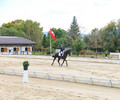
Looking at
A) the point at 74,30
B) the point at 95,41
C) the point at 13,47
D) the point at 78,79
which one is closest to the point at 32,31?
the point at 74,30

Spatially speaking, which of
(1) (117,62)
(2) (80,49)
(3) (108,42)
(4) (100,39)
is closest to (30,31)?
(4) (100,39)

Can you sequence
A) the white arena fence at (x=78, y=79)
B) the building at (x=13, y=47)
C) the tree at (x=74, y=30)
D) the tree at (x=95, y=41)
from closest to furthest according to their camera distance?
the white arena fence at (x=78, y=79), the building at (x=13, y=47), the tree at (x=95, y=41), the tree at (x=74, y=30)

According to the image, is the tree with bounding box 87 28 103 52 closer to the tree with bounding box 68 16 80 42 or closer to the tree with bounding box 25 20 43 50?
the tree with bounding box 68 16 80 42

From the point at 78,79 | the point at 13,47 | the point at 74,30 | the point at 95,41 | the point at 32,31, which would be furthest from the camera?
the point at 32,31

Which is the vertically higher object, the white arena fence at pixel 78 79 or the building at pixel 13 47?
the building at pixel 13 47

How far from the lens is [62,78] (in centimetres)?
1178

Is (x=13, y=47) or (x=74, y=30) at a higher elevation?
(x=74, y=30)

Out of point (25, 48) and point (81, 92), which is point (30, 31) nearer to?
point (25, 48)

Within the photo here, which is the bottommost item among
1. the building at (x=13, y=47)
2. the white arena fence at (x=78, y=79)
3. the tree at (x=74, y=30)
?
the white arena fence at (x=78, y=79)

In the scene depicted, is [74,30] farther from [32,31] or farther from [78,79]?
[78,79]

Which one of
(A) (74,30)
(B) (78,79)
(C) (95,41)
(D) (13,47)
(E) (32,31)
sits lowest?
(B) (78,79)

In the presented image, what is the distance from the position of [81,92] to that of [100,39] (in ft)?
132

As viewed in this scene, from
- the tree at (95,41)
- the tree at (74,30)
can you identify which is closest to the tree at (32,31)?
the tree at (74,30)

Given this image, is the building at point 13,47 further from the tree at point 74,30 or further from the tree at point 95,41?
the tree at point 74,30
